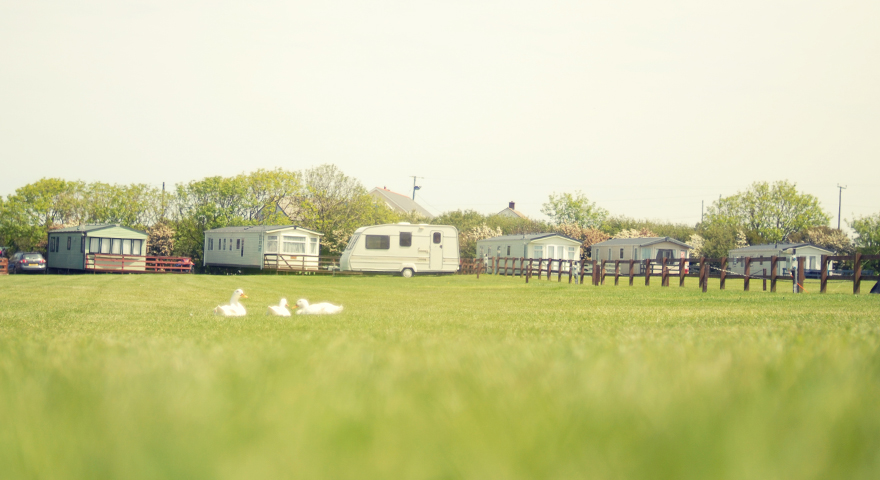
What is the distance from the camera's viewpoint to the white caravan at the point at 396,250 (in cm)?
3400

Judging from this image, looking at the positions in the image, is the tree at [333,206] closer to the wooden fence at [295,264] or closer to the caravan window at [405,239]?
the wooden fence at [295,264]

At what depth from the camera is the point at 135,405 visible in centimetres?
126

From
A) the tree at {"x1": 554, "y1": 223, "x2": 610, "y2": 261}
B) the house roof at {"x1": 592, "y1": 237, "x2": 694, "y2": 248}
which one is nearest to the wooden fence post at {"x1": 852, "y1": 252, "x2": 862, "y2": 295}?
the house roof at {"x1": 592, "y1": 237, "x2": 694, "y2": 248}

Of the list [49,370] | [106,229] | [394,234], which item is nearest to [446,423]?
[49,370]

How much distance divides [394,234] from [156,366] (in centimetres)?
3240

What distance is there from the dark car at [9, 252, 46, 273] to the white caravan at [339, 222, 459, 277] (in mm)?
23925

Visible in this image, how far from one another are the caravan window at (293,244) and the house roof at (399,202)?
120ft

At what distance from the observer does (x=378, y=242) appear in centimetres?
3416

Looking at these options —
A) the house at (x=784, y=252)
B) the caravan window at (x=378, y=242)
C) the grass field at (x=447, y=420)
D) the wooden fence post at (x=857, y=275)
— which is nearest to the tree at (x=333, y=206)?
the caravan window at (x=378, y=242)

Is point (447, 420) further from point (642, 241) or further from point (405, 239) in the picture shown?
point (642, 241)

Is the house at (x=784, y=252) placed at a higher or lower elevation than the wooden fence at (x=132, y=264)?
higher

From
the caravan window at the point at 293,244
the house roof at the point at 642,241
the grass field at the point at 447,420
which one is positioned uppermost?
the house roof at the point at 642,241

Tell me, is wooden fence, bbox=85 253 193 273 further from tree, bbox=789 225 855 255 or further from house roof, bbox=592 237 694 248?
tree, bbox=789 225 855 255

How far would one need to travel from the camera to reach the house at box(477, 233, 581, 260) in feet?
166
